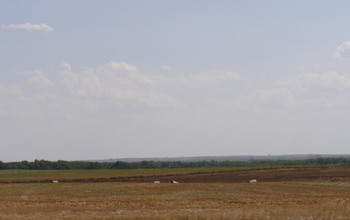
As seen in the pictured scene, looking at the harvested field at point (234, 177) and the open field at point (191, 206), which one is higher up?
the harvested field at point (234, 177)

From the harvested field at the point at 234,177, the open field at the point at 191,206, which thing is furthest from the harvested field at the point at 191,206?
the harvested field at the point at 234,177

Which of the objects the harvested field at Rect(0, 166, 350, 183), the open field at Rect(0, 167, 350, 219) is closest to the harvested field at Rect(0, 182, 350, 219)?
the open field at Rect(0, 167, 350, 219)

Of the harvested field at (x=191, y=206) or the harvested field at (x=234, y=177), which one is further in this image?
the harvested field at (x=234, y=177)

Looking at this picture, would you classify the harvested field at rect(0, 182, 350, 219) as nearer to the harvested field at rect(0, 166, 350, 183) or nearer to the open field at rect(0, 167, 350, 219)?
the open field at rect(0, 167, 350, 219)

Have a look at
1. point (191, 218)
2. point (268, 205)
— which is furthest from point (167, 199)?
point (191, 218)

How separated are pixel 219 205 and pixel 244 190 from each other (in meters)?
13.6

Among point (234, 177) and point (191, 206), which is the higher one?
point (234, 177)

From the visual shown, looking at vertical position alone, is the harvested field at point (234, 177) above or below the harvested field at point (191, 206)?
above

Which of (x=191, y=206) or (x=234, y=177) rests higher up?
(x=234, y=177)

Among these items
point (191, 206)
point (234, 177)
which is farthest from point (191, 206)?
point (234, 177)

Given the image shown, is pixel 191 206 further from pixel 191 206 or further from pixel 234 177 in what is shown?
pixel 234 177

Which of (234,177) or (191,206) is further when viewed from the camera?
(234,177)

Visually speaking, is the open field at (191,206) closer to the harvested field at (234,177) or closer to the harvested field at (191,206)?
the harvested field at (191,206)

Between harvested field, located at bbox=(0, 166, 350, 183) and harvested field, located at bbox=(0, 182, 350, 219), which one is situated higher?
harvested field, located at bbox=(0, 166, 350, 183)
